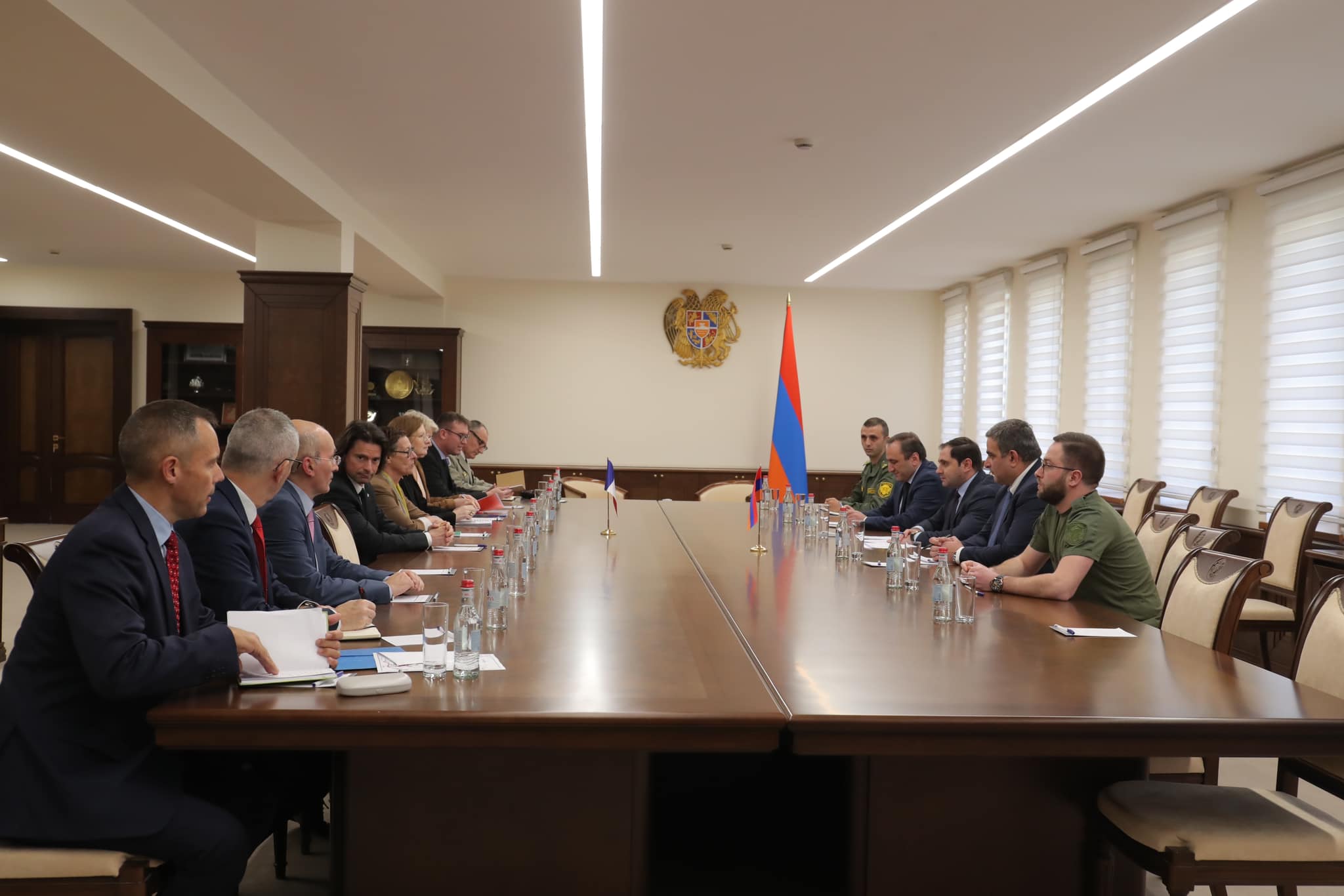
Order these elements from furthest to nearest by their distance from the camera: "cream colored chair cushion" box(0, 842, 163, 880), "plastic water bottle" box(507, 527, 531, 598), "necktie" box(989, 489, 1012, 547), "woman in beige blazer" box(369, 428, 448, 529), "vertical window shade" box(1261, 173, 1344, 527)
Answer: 1. "vertical window shade" box(1261, 173, 1344, 527)
2. "woman in beige blazer" box(369, 428, 448, 529)
3. "necktie" box(989, 489, 1012, 547)
4. "plastic water bottle" box(507, 527, 531, 598)
5. "cream colored chair cushion" box(0, 842, 163, 880)

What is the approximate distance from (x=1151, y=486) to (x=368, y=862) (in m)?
6.07

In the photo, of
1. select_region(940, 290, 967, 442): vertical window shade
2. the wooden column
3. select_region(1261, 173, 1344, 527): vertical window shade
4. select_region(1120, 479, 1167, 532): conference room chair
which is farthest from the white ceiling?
select_region(940, 290, 967, 442): vertical window shade

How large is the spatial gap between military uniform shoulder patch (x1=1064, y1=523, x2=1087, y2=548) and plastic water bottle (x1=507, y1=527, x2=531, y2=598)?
6.21 ft

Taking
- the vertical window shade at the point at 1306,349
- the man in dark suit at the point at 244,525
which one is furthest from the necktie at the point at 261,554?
the vertical window shade at the point at 1306,349

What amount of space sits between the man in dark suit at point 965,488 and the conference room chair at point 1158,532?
2.40 feet

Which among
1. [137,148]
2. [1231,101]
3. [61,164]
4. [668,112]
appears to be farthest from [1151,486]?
[61,164]

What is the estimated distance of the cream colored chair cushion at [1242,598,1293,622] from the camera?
4.92 meters

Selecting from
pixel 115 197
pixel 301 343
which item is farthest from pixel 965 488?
pixel 115 197

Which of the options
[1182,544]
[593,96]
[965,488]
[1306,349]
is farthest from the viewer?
[1306,349]

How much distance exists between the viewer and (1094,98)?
4512 millimetres

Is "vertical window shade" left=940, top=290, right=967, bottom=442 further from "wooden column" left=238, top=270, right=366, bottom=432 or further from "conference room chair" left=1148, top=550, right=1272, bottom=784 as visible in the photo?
"conference room chair" left=1148, top=550, right=1272, bottom=784

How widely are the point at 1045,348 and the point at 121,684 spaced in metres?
8.19

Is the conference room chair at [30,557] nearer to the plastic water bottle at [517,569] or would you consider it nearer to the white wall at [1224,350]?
the plastic water bottle at [517,569]

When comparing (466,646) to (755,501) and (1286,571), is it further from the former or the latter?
(1286,571)
